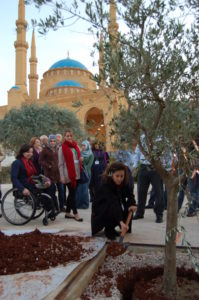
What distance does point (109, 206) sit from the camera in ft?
12.5

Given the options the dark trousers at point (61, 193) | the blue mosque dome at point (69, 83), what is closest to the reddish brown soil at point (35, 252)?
the dark trousers at point (61, 193)

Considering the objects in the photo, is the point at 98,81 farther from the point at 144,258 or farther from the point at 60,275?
the point at 144,258

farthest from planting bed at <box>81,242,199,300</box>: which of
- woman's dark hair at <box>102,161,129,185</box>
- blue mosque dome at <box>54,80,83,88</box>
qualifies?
blue mosque dome at <box>54,80,83,88</box>

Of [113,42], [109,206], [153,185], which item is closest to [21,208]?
[109,206]

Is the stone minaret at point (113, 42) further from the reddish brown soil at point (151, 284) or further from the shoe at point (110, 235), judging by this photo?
the shoe at point (110, 235)

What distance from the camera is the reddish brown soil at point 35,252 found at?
2.80 metres

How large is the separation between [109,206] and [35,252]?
111cm

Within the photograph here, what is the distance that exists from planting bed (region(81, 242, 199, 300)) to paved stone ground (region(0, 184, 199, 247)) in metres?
0.49

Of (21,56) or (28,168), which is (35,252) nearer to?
(28,168)

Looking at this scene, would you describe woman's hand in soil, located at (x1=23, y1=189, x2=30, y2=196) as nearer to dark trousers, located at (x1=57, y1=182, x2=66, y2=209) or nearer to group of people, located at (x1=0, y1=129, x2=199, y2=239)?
group of people, located at (x1=0, y1=129, x2=199, y2=239)

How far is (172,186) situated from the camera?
2664 mm

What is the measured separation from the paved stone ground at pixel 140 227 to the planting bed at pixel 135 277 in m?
0.49

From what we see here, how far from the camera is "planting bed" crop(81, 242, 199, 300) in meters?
2.65

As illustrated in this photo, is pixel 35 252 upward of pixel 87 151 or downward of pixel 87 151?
downward
